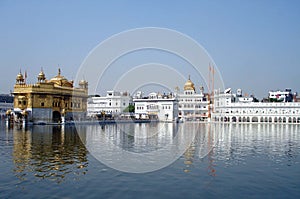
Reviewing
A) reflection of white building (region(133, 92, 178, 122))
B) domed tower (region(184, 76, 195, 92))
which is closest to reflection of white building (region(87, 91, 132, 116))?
reflection of white building (region(133, 92, 178, 122))

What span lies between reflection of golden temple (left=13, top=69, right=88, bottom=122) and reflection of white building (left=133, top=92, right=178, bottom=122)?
29088 mm

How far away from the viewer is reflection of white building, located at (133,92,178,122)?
7800 cm

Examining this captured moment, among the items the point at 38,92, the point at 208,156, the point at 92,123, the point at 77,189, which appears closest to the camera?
the point at 77,189

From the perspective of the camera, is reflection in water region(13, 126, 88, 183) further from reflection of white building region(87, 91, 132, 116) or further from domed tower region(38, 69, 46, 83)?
reflection of white building region(87, 91, 132, 116)

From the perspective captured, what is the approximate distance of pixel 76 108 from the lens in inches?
2010

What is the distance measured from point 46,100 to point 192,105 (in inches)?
1819

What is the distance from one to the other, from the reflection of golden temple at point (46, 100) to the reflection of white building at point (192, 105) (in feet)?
122

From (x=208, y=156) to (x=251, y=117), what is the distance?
2395 inches

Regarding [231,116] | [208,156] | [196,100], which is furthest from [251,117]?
[208,156]

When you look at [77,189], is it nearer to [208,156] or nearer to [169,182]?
[169,182]

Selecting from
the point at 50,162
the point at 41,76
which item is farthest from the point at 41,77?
the point at 50,162

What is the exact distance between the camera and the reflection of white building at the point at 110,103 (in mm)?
85562

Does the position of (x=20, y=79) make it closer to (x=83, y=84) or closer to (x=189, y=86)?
(x=83, y=84)

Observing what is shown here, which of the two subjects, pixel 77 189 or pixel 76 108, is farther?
pixel 76 108
